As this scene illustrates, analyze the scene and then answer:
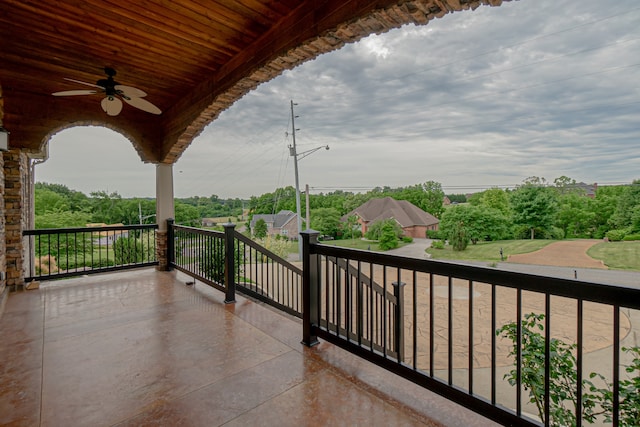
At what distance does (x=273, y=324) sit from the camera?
9.74 ft

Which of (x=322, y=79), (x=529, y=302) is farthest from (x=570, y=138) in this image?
(x=322, y=79)

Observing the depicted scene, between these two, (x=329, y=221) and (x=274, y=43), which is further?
(x=329, y=221)

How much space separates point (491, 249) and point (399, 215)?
8.81 feet

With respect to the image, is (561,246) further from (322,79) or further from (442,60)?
(322,79)

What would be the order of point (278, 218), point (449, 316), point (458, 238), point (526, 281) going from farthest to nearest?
point (278, 218) < point (458, 238) < point (449, 316) < point (526, 281)

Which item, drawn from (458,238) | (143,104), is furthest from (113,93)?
(458,238)

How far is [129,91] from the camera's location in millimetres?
3430

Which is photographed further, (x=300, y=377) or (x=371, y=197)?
(x=371, y=197)

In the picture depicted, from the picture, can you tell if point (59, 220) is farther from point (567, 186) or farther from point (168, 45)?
point (567, 186)

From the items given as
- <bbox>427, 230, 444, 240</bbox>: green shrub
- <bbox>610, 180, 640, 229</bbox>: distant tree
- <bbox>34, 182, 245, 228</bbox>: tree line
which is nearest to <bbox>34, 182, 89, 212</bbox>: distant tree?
<bbox>34, 182, 245, 228</bbox>: tree line

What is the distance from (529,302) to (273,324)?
806cm

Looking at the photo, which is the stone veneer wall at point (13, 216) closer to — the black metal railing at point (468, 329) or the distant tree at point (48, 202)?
the black metal railing at point (468, 329)

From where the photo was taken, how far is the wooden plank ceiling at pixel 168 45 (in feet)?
8.06

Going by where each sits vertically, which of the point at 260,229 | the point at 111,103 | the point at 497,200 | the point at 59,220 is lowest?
the point at 260,229
